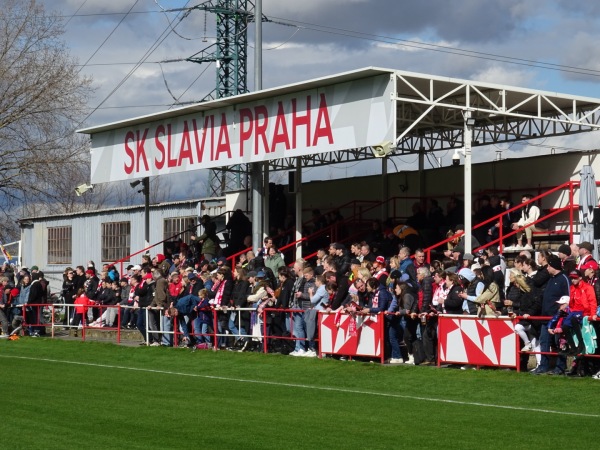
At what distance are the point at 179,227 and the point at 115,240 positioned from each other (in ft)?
A: 14.7

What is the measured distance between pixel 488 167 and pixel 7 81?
2365 centimetres

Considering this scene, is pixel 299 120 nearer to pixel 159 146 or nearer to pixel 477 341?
pixel 159 146

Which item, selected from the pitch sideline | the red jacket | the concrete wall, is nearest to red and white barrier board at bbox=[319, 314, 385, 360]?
the pitch sideline

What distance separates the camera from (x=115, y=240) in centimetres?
4406

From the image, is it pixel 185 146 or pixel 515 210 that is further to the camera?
pixel 185 146

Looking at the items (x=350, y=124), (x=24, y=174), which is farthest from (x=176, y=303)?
(x=24, y=174)

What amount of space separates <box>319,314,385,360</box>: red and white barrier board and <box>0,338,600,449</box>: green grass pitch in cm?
43

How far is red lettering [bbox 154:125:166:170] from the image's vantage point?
1257 inches

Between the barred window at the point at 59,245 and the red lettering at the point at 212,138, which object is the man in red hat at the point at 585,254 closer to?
the red lettering at the point at 212,138

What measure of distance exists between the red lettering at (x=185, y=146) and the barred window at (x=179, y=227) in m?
7.93

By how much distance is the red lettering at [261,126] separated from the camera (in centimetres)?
2777

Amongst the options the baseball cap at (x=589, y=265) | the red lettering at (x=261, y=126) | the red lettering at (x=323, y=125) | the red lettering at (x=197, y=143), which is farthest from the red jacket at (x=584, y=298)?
the red lettering at (x=197, y=143)

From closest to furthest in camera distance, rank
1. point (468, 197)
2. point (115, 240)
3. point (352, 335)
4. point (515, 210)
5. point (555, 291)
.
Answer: point (555, 291), point (352, 335), point (468, 197), point (515, 210), point (115, 240)

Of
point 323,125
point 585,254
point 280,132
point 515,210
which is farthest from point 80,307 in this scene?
point 585,254
